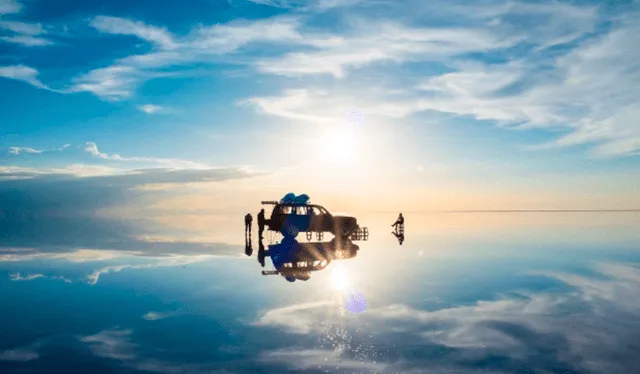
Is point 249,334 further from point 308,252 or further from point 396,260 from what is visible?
point 396,260

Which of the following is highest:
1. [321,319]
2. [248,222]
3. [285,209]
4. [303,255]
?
[285,209]

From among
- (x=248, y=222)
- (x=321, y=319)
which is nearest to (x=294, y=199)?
(x=248, y=222)

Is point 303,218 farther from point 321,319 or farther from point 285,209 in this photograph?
point 321,319

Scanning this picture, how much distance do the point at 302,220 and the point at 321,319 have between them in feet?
76.1

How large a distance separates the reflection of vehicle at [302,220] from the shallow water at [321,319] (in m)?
6.65

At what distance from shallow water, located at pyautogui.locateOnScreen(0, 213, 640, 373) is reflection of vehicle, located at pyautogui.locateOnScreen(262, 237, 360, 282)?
244 centimetres

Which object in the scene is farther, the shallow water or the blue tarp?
the blue tarp

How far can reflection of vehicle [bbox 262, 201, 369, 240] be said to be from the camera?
62688 millimetres

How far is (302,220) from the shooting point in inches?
2539

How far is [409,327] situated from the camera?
4100 cm

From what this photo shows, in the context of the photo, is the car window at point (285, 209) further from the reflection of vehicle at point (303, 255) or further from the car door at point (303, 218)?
the reflection of vehicle at point (303, 255)

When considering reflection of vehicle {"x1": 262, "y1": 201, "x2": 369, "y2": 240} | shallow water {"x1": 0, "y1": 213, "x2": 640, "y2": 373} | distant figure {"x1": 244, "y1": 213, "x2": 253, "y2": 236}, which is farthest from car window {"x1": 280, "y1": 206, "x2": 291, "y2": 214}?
shallow water {"x1": 0, "y1": 213, "x2": 640, "y2": 373}

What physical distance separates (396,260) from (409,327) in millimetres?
39530

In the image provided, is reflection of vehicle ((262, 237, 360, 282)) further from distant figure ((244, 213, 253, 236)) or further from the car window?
the car window
